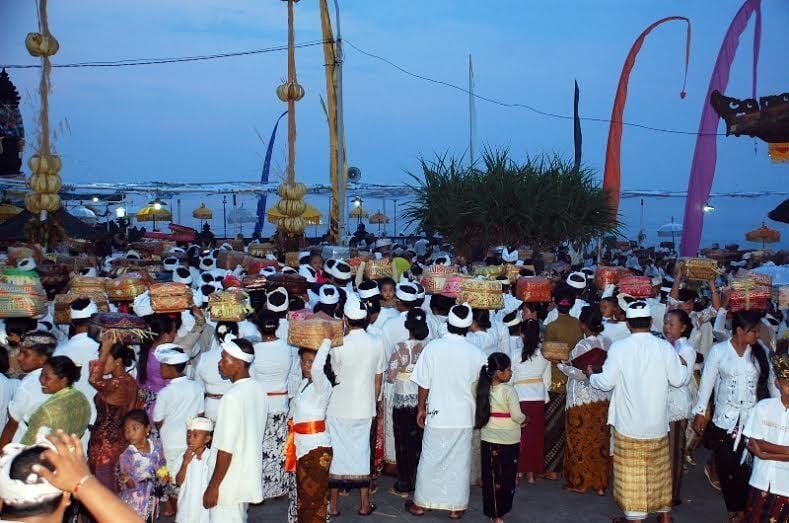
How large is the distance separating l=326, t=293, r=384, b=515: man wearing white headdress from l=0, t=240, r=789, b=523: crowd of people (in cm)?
1

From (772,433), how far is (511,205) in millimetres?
9081

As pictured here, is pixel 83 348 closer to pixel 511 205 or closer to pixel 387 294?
pixel 387 294

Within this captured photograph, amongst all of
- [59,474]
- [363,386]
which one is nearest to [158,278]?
[363,386]

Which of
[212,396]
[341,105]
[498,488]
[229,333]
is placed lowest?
[498,488]

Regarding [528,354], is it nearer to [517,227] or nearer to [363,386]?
[363,386]

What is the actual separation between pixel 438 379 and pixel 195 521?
207 cm

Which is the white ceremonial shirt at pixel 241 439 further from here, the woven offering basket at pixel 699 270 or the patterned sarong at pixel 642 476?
the woven offering basket at pixel 699 270

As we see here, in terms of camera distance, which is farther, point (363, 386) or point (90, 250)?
point (90, 250)

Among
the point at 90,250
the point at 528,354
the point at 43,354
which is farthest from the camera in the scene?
the point at 90,250

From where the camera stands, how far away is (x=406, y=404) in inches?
282

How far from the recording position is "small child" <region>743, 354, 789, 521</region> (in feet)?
16.1

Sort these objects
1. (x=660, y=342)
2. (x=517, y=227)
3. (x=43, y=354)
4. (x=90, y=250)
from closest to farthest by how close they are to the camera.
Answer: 1. (x=43, y=354)
2. (x=660, y=342)
3. (x=517, y=227)
4. (x=90, y=250)

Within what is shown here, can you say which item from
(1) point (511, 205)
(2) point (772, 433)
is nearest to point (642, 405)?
(2) point (772, 433)

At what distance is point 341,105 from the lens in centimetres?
1853
